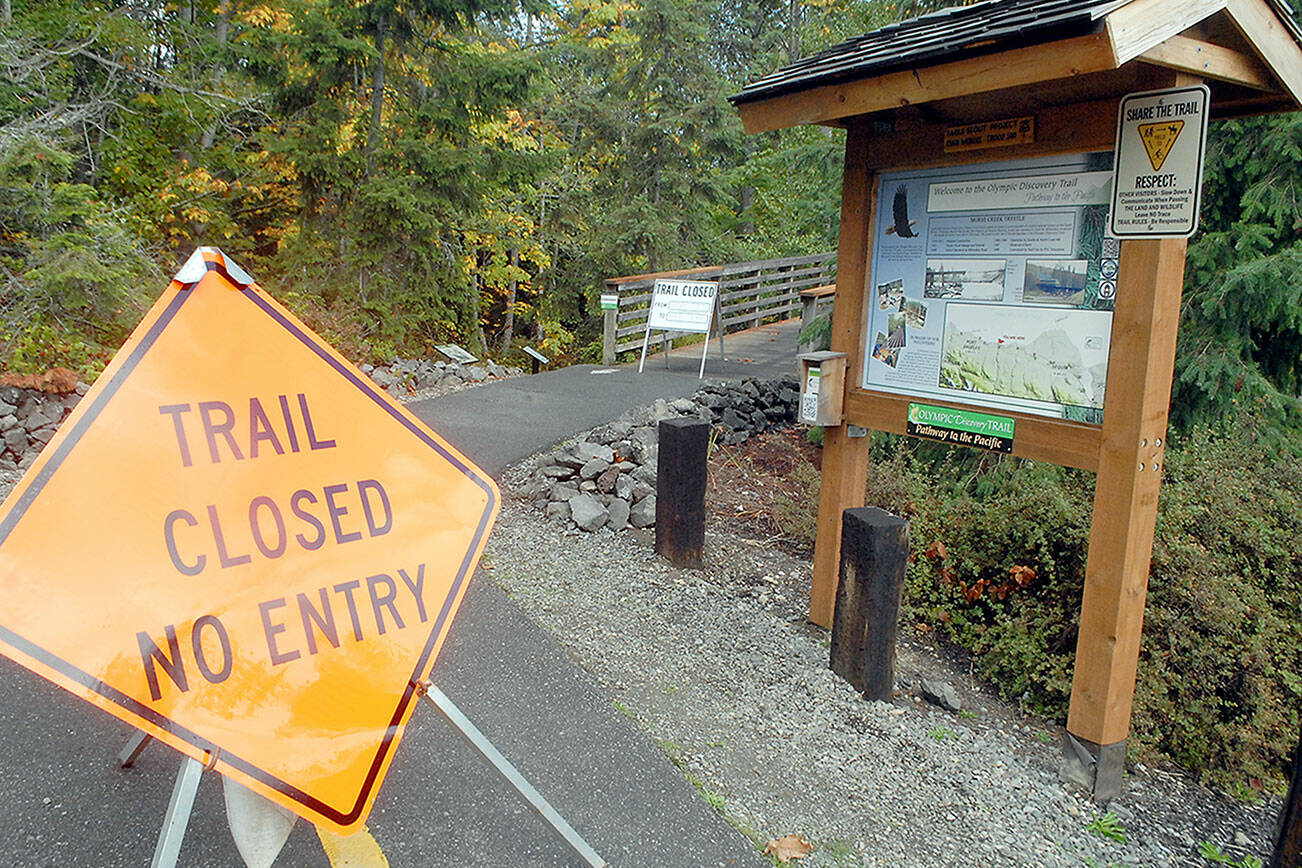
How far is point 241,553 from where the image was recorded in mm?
2234

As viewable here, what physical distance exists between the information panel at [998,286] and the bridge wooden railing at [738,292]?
21.8 ft

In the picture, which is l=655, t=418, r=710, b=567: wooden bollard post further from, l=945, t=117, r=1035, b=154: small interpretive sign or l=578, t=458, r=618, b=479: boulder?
l=945, t=117, r=1035, b=154: small interpretive sign

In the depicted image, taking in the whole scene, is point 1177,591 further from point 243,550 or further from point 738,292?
point 738,292

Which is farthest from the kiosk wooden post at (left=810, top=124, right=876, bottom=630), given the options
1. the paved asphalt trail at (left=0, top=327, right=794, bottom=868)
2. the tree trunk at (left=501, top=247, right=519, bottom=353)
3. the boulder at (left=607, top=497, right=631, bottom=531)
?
the tree trunk at (left=501, top=247, right=519, bottom=353)

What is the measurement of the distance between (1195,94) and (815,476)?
3702 mm

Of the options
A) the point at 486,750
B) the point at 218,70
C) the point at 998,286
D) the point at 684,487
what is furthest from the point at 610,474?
the point at 218,70

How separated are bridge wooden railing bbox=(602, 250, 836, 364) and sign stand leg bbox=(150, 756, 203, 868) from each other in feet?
31.5

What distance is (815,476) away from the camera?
20.9ft

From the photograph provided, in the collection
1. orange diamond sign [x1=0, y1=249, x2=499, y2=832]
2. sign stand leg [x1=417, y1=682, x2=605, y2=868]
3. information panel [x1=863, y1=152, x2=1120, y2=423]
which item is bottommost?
sign stand leg [x1=417, y1=682, x2=605, y2=868]

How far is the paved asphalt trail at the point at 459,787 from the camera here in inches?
107

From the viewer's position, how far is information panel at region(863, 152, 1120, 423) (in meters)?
3.43

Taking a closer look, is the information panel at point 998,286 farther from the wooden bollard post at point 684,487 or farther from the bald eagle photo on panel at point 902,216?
the wooden bollard post at point 684,487

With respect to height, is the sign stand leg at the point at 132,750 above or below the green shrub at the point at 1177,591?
below

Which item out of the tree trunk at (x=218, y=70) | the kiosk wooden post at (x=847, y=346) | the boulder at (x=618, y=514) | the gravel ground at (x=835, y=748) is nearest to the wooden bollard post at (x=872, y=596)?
the gravel ground at (x=835, y=748)
